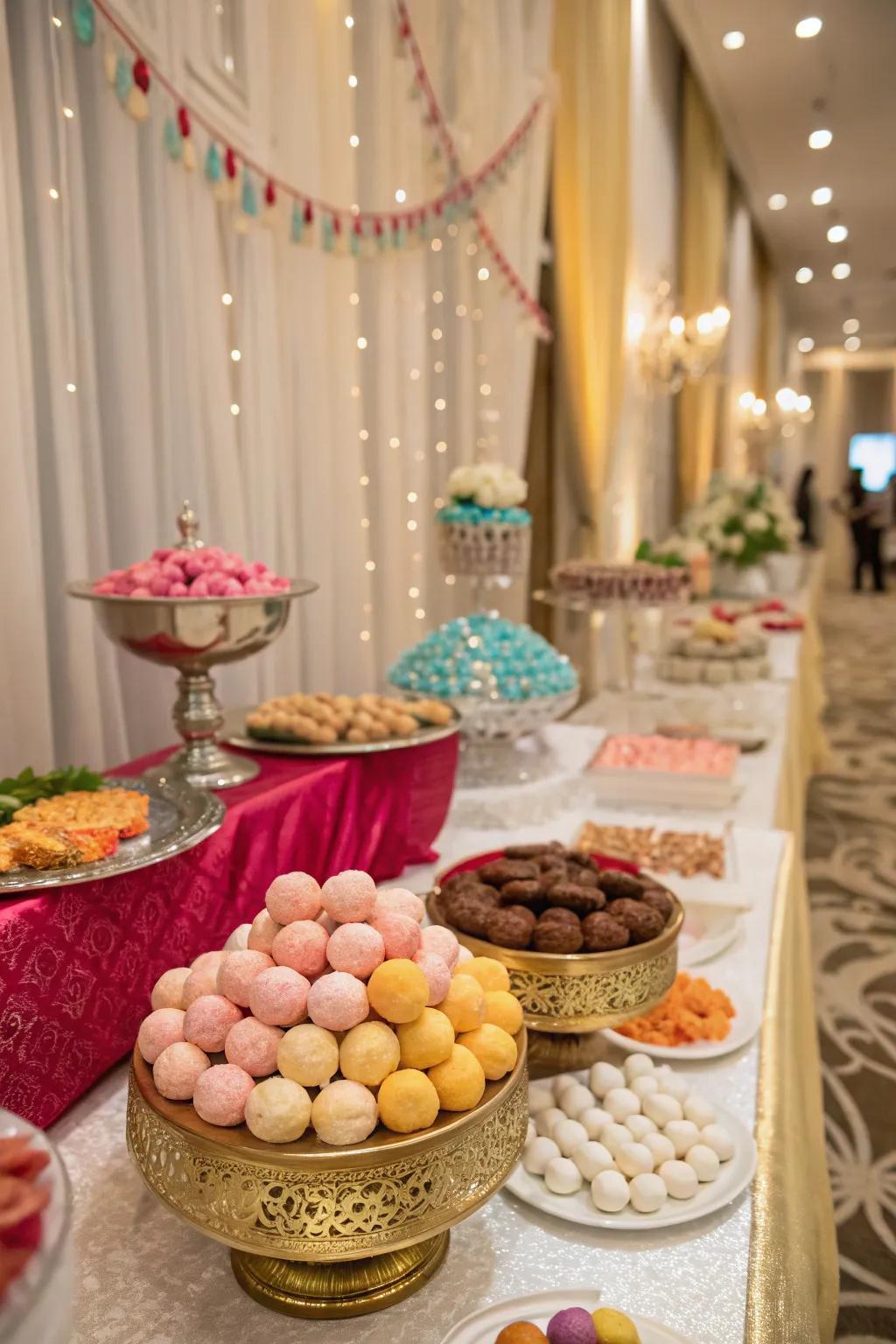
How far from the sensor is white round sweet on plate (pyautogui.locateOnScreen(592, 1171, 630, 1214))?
2.61 ft

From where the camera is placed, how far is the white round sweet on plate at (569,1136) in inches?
33.3

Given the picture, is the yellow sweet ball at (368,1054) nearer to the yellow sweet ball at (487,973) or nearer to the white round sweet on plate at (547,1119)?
the yellow sweet ball at (487,973)

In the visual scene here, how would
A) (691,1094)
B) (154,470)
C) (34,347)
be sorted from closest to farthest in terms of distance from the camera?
(691,1094), (34,347), (154,470)

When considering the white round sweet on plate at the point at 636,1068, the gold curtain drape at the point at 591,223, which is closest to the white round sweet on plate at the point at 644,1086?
the white round sweet on plate at the point at 636,1068

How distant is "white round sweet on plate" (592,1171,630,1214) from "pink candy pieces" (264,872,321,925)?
326 millimetres

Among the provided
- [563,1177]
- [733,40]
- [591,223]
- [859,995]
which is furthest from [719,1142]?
[733,40]

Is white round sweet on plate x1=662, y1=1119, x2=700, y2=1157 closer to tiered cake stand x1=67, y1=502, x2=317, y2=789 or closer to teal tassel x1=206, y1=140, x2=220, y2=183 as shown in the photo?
tiered cake stand x1=67, y1=502, x2=317, y2=789

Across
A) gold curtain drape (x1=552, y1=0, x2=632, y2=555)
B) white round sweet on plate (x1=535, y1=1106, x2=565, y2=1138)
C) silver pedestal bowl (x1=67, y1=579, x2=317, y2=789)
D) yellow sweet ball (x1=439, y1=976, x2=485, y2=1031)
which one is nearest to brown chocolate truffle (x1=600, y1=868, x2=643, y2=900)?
white round sweet on plate (x1=535, y1=1106, x2=565, y2=1138)

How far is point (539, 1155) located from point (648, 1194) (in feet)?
0.31

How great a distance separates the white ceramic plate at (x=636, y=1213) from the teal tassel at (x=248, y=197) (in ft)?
5.01

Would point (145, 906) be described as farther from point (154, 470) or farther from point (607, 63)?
point (607, 63)

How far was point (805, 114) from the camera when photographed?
6328mm

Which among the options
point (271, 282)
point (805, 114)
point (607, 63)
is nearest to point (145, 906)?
point (271, 282)

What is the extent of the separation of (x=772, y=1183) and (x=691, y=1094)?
0.09 meters
